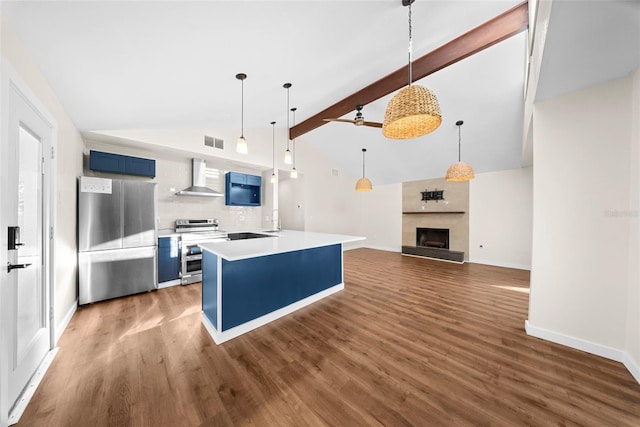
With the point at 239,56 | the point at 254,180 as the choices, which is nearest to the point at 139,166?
the point at 254,180

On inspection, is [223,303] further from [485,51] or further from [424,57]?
[485,51]

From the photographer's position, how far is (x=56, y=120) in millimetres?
2104

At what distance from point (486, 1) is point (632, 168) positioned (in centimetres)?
206

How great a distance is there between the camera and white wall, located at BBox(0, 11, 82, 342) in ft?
4.80

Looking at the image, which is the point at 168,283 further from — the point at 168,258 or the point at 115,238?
the point at 115,238

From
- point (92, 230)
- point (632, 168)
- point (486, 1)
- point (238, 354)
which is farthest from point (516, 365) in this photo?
point (92, 230)

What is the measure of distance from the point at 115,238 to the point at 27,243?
167 centimetres

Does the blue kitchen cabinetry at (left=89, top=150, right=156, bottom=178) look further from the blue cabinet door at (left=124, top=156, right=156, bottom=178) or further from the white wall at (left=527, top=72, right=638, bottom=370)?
the white wall at (left=527, top=72, right=638, bottom=370)

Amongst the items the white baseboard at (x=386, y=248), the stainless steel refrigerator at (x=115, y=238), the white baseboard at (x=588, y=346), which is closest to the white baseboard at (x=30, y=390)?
the stainless steel refrigerator at (x=115, y=238)

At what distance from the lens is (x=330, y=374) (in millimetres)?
1755

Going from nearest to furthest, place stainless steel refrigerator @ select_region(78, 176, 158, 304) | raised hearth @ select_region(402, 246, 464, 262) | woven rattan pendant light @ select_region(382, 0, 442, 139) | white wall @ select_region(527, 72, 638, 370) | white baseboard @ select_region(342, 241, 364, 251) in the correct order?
woven rattan pendant light @ select_region(382, 0, 442, 139), white wall @ select_region(527, 72, 638, 370), stainless steel refrigerator @ select_region(78, 176, 158, 304), raised hearth @ select_region(402, 246, 464, 262), white baseboard @ select_region(342, 241, 364, 251)

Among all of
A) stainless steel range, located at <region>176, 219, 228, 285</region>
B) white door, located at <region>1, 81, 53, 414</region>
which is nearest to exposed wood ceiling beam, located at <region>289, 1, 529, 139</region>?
stainless steel range, located at <region>176, 219, 228, 285</region>

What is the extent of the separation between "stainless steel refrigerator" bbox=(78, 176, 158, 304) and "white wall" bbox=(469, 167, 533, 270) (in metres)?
7.18

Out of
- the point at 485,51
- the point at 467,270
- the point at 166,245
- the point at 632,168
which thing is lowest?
the point at 467,270
